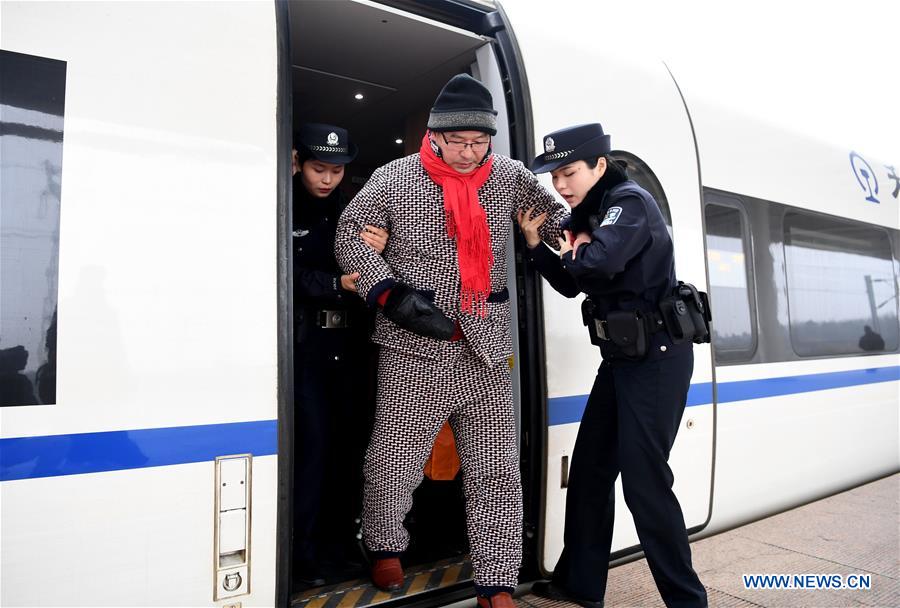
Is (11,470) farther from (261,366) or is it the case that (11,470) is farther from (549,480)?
(549,480)

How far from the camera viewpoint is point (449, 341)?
7.26 feet

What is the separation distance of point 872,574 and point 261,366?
2.64m

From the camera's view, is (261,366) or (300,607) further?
(300,607)

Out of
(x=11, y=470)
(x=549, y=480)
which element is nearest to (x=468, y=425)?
(x=549, y=480)

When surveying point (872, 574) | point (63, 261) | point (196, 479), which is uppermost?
point (63, 261)

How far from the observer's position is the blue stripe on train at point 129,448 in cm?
151

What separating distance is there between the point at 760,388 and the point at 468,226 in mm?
2068

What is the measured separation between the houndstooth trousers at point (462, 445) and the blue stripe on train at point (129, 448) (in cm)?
50

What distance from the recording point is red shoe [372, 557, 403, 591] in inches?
90.8

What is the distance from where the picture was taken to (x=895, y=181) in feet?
15.9

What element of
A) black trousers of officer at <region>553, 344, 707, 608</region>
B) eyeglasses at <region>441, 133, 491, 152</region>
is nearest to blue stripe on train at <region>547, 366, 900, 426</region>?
black trousers of officer at <region>553, 344, 707, 608</region>

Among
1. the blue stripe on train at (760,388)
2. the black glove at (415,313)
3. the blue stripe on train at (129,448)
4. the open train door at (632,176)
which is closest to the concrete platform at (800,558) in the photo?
the open train door at (632,176)

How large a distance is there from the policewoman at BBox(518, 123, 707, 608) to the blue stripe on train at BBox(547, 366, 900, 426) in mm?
278

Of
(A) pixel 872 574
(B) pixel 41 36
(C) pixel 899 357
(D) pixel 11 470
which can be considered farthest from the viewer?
(C) pixel 899 357
